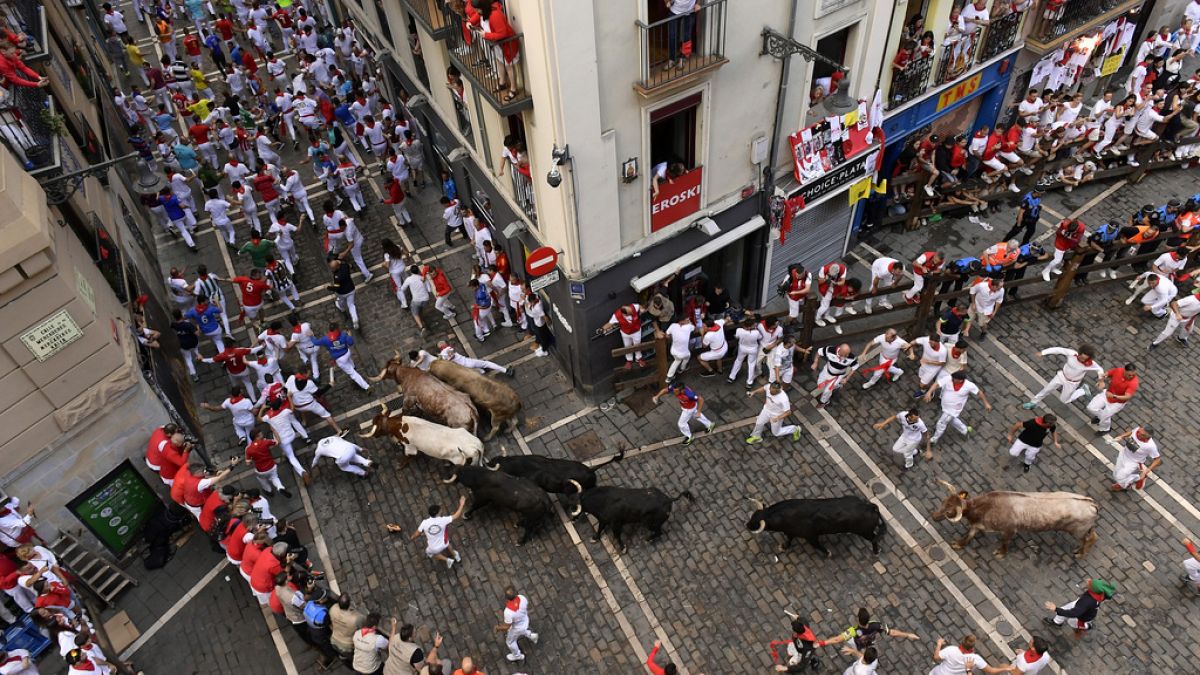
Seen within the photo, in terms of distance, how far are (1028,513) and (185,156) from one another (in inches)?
900

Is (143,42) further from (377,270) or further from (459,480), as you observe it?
(459,480)

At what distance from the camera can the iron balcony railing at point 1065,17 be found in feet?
63.1

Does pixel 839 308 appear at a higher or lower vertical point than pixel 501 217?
lower

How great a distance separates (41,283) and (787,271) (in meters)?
14.8

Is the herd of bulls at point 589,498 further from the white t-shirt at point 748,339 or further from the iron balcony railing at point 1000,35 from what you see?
the iron balcony railing at point 1000,35

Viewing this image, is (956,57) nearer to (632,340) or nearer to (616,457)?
(632,340)

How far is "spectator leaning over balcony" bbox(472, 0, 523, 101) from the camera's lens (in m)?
11.9

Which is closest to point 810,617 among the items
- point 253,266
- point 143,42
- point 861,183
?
point 861,183

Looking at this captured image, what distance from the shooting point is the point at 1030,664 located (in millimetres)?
11078

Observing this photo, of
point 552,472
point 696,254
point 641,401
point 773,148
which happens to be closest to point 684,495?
point 552,472

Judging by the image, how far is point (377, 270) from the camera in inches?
801

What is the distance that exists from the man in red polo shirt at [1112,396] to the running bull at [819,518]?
17.2 feet

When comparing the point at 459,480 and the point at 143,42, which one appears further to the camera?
the point at 143,42

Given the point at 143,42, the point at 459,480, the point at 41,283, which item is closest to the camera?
the point at 41,283
